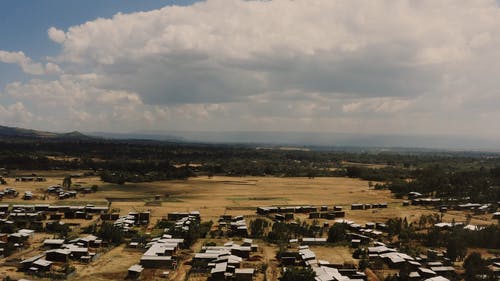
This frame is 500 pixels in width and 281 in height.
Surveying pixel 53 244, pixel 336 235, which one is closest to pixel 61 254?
pixel 53 244

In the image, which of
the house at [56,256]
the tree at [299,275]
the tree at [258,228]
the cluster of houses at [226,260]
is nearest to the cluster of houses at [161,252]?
the cluster of houses at [226,260]

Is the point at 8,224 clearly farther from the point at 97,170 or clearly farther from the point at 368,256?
the point at 97,170

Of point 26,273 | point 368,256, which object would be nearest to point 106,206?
point 26,273

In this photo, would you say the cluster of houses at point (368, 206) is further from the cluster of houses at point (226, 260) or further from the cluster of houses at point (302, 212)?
the cluster of houses at point (226, 260)

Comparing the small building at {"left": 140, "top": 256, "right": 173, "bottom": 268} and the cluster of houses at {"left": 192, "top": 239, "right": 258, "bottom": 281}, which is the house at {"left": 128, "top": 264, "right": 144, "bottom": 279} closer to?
the small building at {"left": 140, "top": 256, "right": 173, "bottom": 268}

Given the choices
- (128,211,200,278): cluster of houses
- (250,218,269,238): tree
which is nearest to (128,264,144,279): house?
(128,211,200,278): cluster of houses
